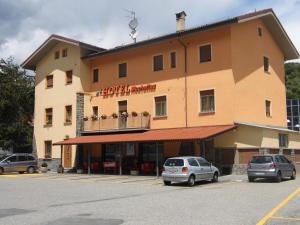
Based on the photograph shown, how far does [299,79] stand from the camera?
66062 mm

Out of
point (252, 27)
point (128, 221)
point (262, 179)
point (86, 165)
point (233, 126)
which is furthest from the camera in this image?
point (86, 165)

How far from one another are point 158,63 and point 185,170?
13216 millimetres

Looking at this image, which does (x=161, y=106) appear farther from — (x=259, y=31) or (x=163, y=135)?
(x=259, y=31)

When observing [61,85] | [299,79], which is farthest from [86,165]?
[299,79]

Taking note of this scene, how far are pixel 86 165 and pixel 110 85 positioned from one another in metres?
6.76

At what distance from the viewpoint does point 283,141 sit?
3547 centimetres

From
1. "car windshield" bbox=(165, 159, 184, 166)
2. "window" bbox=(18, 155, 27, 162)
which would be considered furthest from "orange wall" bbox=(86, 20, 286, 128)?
"car windshield" bbox=(165, 159, 184, 166)

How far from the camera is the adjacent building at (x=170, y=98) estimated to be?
31.0 m

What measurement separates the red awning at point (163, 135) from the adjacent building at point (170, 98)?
9cm

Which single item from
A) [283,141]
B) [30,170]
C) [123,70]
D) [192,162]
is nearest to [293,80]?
[283,141]

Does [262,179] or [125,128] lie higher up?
[125,128]

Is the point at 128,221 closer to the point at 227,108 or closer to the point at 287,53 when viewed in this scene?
the point at 227,108

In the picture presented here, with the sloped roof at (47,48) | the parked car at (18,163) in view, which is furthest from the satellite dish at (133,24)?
the parked car at (18,163)

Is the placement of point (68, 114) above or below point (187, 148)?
above
